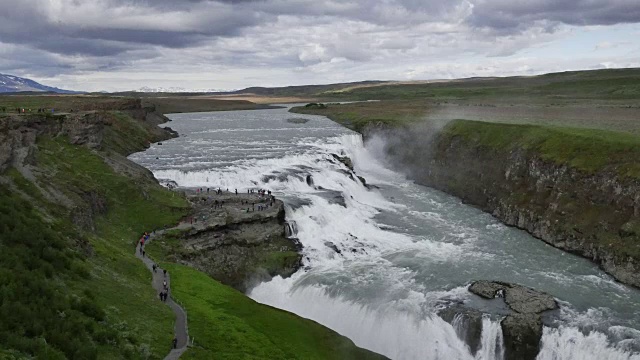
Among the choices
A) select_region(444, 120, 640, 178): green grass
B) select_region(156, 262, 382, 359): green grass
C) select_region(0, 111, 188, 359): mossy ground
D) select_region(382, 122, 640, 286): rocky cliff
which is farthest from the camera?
select_region(444, 120, 640, 178): green grass

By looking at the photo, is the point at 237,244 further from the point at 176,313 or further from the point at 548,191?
the point at 548,191

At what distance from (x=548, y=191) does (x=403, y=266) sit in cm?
2158

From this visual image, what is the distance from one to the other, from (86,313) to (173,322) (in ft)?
18.0

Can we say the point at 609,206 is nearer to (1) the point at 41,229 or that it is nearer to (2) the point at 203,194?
(2) the point at 203,194

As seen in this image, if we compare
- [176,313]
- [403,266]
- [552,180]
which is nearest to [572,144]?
[552,180]

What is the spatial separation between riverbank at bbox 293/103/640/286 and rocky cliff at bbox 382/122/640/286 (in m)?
0.09

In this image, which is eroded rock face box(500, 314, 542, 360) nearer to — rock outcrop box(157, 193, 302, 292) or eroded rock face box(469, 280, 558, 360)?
eroded rock face box(469, 280, 558, 360)

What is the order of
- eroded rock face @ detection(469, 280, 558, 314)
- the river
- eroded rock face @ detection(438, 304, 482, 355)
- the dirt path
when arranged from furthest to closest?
eroded rock face @ detection(469, 280, 558, 314)
the river
eroded rock face @ detection(438, 304, 482, 355)
the dirt path

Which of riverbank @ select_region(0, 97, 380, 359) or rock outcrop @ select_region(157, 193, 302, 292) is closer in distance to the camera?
riverbank @ select_region(0, 97, 380, 359)

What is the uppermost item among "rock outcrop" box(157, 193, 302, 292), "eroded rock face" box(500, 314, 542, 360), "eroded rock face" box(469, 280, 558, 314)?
"rock outcrop" box(157, 193, 302, 292)

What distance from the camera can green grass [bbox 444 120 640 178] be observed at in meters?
50.0

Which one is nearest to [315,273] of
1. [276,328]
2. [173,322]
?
[276,328]

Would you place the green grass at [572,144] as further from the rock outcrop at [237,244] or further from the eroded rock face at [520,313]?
the rock outcrop at [237,244]

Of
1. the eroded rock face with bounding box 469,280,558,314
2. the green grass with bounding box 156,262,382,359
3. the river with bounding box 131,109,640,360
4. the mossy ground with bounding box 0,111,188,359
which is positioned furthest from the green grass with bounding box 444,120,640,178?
the mossy ground with bounding box 0,111,188,359
